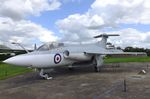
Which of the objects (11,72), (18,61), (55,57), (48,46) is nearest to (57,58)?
(55,57)

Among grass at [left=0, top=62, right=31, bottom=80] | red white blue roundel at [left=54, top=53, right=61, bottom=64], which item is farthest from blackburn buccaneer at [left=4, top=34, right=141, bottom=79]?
grass at [left=0, top=62, right=31, bottom=80]

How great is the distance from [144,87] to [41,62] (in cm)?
631

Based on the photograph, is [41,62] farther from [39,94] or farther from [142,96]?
[142,96]

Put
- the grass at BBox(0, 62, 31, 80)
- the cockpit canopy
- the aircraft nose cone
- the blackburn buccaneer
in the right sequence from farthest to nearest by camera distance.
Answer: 1. the grass at BBox(0, 62, 31, 80)
2. the cockpit canopy
3. the blackburn buccaneer
4. the aircraft nose cone

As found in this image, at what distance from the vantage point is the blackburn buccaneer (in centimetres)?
1394

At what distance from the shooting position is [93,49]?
20375mm

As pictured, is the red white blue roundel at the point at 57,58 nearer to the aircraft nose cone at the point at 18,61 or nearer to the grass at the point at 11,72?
the aircraft nose cone at the point at 18,61

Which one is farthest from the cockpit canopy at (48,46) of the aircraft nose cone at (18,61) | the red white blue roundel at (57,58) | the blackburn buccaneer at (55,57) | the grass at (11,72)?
the grass at (11,72)

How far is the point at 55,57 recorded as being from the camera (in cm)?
1552

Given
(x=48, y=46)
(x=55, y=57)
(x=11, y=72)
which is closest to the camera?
(x=55, y=57)

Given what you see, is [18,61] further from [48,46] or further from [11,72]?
[11,72]

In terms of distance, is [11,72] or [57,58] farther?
[11,72]

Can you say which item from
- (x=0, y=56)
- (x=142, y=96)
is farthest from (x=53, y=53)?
(x=0, y=56)

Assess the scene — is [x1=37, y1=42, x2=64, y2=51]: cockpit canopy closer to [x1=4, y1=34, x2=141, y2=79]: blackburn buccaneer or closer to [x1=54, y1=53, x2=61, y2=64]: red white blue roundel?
[x1=4, y1=34, x2=141, y2=79]: blackburn buccaneer
